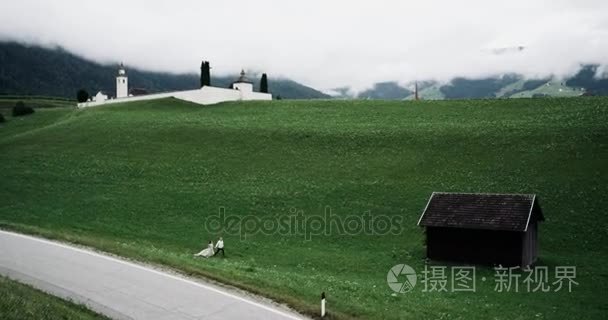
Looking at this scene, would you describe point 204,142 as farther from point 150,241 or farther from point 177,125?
point 150,241

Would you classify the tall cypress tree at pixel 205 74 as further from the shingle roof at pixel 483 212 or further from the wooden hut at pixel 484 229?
A: the wooden hut at pixel 484 229

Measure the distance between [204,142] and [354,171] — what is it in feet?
71.3

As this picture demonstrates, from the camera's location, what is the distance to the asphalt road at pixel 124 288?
18297mm

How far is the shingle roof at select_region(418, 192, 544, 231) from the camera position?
33.2 metres

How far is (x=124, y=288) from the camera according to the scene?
67.7 ft

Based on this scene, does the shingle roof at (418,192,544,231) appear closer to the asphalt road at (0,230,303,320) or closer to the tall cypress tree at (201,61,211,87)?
the asphalt road at (0,230,303,320)
